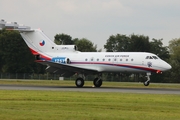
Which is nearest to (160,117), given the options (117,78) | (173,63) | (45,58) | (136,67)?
(136,67)

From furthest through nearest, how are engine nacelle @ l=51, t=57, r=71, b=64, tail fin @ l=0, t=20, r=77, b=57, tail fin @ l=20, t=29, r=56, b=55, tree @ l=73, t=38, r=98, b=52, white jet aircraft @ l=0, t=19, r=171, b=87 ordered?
1. tree @ l=73, t=38, r=98, b=52
2. tail fin @ l=20, t=29, r=56, b=55
3. tail fin @ l=0, t=20, r=77, b=57
4. engine nacelle @ l=51, t=57, r=71, b=64
5. white jet aircraft @ l=0, t=19, r=171, b=87

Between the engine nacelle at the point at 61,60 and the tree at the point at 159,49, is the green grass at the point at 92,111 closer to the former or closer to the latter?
the engine nacelle at the point at 61,60

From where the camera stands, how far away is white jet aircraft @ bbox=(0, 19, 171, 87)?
45969 mm

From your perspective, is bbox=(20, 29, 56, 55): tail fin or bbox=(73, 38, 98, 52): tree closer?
bbox=(20, 29, 56, 55): tail fin

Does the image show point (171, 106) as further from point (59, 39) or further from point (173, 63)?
point (59, 39)

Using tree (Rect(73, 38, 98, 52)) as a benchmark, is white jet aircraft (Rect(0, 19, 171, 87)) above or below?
below

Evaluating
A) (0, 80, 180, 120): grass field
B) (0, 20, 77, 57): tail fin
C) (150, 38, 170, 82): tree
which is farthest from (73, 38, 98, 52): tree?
(0, 80, 180, 120): grass field

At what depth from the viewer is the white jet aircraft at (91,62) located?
151 ft

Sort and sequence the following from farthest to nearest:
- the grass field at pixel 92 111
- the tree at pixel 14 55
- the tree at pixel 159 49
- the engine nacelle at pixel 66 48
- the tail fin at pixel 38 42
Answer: the tree at pixel 159 49 → the tree at pixel 14 55 → the tail fin at pixel 38 42 → the engine nacelle at pixel 66 48 → the grass field at pixel 92 111

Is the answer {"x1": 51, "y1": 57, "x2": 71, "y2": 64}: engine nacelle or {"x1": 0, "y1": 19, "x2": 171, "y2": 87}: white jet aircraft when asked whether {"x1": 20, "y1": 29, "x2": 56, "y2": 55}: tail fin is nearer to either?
{"x1": 0, "y1": 19, "x2": 171, "y2": 87}: white jet aircraft

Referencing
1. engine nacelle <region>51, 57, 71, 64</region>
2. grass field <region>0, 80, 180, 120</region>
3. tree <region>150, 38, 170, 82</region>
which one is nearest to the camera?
grass field <region>0, 80, 180, 120</region>

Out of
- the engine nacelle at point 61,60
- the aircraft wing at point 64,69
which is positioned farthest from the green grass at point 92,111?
the engine nacelle at point 61,60

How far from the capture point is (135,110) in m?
21.6

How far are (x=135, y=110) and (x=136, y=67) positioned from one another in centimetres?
2459
